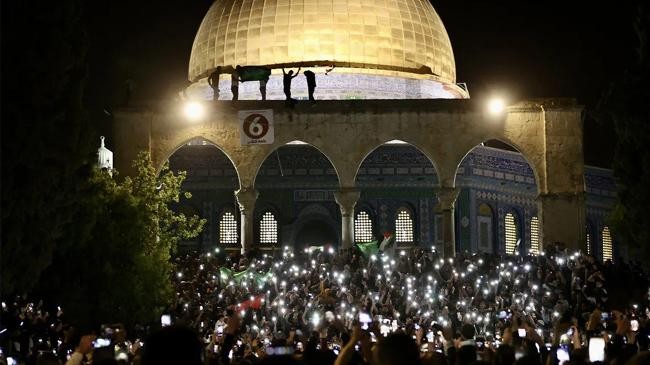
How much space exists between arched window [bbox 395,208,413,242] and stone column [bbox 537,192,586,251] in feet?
41.8

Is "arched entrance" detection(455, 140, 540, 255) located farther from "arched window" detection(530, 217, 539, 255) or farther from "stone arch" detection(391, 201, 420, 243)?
"stone arch" detection(391, 201, 420, 243)

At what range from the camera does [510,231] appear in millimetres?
51812

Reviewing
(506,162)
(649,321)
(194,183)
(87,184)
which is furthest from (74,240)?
(506,162)

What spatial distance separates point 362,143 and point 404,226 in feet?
40.9

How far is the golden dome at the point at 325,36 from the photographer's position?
42.5 meters

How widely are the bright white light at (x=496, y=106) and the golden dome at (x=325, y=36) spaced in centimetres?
676

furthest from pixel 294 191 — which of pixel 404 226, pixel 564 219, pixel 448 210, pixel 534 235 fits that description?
pixel 564 219

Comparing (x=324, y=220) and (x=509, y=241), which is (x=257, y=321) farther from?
(x=509, y=241)

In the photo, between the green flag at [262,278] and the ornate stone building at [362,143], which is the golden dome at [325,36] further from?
the green flag at [262,278]

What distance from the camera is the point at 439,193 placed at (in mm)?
36719

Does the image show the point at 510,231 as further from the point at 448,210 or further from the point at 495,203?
the point at 448,210

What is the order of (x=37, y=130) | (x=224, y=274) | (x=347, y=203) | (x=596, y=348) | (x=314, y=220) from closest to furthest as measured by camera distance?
(x=596, y=348), (x=37, y=130), (x=224, y=274), (x=347, y=203), (x=314, y=220)

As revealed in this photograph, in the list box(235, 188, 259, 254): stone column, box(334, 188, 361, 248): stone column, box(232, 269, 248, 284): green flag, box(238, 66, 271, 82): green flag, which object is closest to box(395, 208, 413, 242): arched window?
box(238, 66, 271, 82): green flag

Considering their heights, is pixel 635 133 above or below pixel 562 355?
above
